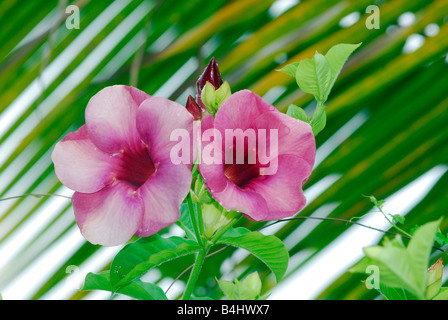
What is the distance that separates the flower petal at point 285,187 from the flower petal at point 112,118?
0.10 metres

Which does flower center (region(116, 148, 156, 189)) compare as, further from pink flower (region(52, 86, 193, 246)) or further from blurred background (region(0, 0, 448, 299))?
blurred background (region(0, 0, 448, 299))

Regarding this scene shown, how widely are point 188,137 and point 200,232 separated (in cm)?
8

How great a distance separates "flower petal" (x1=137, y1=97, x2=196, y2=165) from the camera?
14.1 inches

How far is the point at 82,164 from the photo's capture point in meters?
0.38

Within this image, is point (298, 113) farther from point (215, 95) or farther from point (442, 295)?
point (442, 295)

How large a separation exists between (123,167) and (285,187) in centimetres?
12

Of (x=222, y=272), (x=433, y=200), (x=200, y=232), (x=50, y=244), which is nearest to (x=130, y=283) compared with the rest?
(x=200, y=232)

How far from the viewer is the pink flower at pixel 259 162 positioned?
35cm

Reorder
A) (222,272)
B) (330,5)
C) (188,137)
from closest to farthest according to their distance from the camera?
(188,137) → (222,272) → (330,5)

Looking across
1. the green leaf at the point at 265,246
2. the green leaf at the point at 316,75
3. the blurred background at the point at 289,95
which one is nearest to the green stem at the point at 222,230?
the green leaf at the point at 265,246

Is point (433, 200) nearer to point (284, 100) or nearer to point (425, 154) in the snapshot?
point (425, 154)

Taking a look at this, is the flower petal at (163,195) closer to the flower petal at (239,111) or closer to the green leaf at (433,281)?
the flower petal at (239,111)

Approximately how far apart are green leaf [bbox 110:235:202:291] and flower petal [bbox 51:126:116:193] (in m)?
0.06

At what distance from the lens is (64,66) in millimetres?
871
